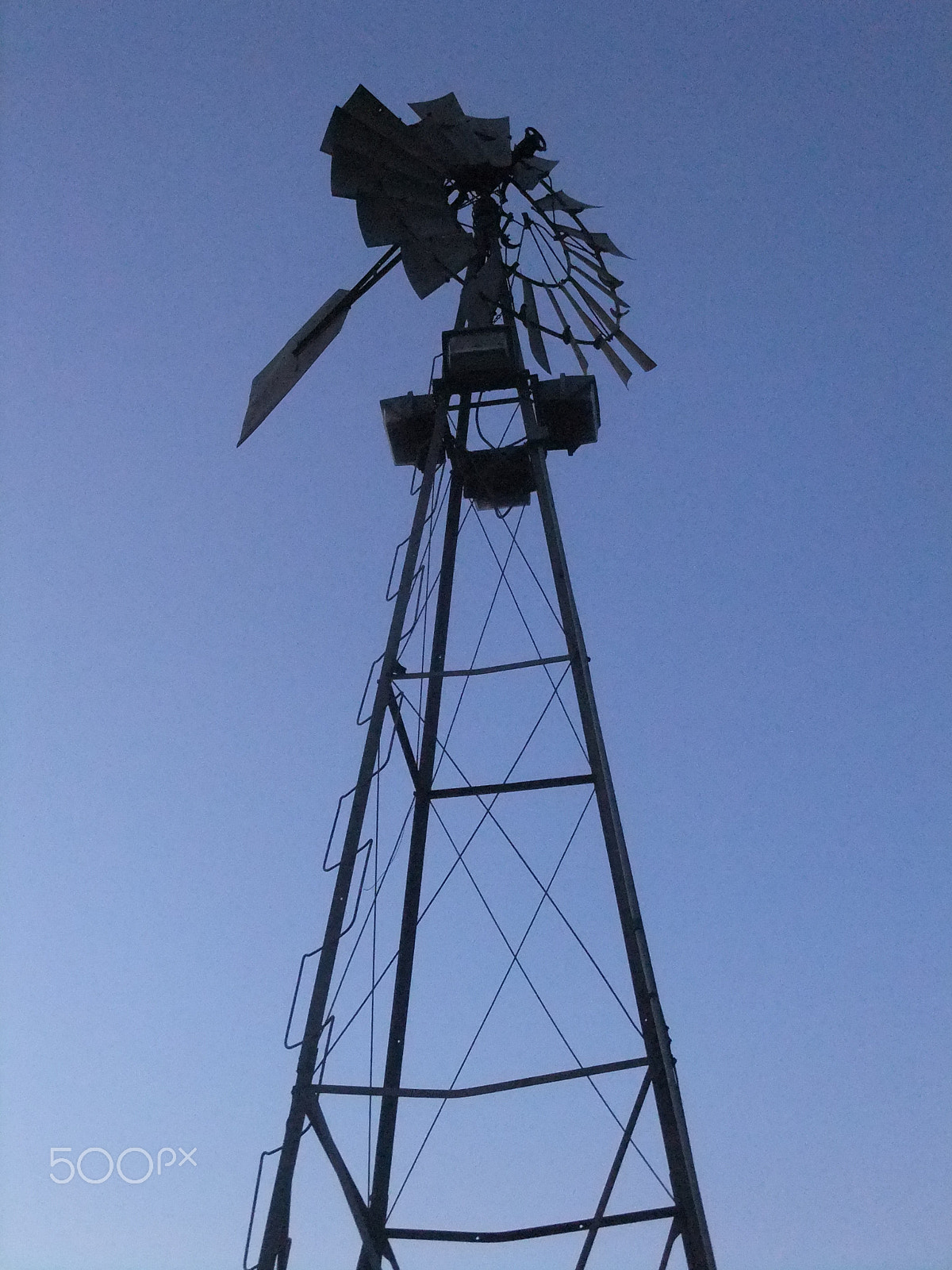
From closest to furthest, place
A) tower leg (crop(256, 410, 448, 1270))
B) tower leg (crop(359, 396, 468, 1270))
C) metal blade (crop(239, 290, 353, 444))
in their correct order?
tower leg (crop(256, 410, 448, 1270))
tower leg (crop(359, 396, 468, 1270))
metal blade (crop(239, 290, 353, 444))

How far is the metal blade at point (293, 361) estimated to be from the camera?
1073 centimetres

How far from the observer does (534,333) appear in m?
11.8

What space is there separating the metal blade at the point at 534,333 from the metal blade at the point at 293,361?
163 centimetres

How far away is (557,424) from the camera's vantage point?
11.2m

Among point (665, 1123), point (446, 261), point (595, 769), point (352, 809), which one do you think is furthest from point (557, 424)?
point (665, 1123)

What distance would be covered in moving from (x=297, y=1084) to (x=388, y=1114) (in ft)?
6.28

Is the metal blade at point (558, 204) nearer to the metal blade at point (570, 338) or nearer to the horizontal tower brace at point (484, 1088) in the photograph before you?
the metal blade at point (570, 338)

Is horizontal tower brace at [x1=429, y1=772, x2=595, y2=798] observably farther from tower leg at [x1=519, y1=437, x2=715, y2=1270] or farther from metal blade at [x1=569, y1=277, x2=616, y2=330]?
metal blade at [x1=569, y1=277, x2=616, y2=330]

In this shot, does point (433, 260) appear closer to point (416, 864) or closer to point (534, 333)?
point (534, 333)

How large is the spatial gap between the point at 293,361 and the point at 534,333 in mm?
2286

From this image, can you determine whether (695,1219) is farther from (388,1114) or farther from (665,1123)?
(388,1114)

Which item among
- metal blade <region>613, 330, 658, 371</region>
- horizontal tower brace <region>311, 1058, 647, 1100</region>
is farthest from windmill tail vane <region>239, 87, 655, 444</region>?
horizontal tower brace <region>311, 1058, 647, 1100</region>

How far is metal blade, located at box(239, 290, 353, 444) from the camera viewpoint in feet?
35.2

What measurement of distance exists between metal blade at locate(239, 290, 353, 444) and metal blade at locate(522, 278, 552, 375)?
5.35ft
